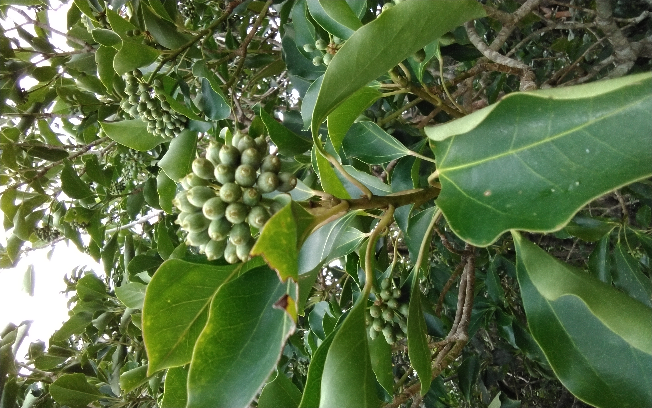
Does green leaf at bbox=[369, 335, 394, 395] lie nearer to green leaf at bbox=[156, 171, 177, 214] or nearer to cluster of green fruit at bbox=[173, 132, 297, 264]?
cluster of green fruit at bbox=[173, 132, 297, 264]

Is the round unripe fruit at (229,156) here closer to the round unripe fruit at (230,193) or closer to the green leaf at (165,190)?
the round unripe fruit at (230,193)

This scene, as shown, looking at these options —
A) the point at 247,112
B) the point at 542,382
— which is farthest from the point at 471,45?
the point at 542,382

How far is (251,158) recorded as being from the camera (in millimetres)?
1222

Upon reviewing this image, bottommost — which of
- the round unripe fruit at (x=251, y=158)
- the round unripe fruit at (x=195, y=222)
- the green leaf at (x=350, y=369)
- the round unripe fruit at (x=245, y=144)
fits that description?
the green leaf at (x=350, y=369)

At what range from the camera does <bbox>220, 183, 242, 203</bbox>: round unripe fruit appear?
1155 millimetres

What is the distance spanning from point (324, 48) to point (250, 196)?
0.97 meters

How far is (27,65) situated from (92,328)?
72.5 inches

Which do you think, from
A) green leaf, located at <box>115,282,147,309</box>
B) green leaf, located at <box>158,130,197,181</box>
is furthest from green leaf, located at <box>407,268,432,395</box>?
green leaf, located at <box>115,282,147,309</box>

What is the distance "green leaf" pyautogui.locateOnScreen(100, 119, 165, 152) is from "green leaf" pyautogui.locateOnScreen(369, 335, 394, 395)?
134cm

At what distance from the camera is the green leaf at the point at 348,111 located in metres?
1.52

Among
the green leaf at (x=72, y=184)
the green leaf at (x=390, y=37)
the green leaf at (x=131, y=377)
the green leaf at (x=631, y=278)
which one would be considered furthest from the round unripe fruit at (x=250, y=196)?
the green leaf at (x=72, y=184)

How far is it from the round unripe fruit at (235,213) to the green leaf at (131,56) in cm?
110

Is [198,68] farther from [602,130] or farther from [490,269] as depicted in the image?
[490,269]

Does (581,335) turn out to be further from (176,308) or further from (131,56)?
(131,56)
